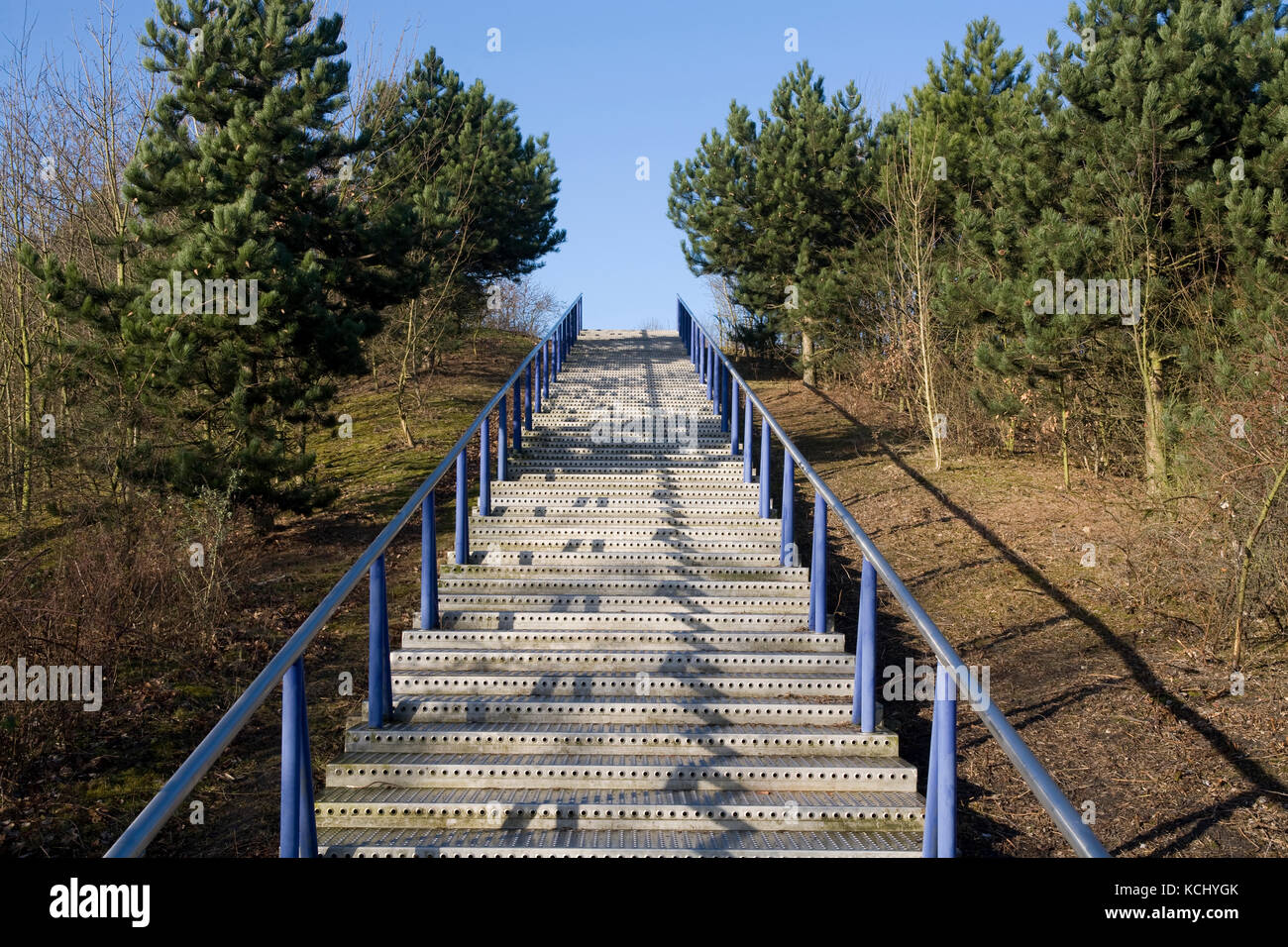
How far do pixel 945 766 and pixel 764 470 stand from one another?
17.0 ft

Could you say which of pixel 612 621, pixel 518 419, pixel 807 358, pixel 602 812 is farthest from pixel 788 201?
pixel 602 812

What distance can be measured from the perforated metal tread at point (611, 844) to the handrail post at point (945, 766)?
2.46 ft

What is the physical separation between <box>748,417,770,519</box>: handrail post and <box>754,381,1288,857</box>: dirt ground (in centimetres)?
110

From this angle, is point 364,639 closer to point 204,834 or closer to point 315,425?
point 204,834

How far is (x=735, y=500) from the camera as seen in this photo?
961 centimetres

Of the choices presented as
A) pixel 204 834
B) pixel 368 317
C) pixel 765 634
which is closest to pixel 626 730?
pixel 765 634

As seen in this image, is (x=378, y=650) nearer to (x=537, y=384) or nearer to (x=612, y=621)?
(x=612, y=621)

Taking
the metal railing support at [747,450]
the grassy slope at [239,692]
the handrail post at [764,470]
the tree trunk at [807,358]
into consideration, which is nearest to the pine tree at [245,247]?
the grassy slope at [239,692]

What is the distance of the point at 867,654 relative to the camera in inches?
218

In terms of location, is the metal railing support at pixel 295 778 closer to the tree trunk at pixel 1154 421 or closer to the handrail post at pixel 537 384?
the tree trunk at pixel 1154 421

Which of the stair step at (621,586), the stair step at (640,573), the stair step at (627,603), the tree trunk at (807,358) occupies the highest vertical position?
the tree trunk at (807,358)

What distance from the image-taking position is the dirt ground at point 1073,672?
5441 mm

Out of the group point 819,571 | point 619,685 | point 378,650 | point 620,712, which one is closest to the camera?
point 378,650

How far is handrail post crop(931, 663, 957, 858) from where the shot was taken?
12.5ft
